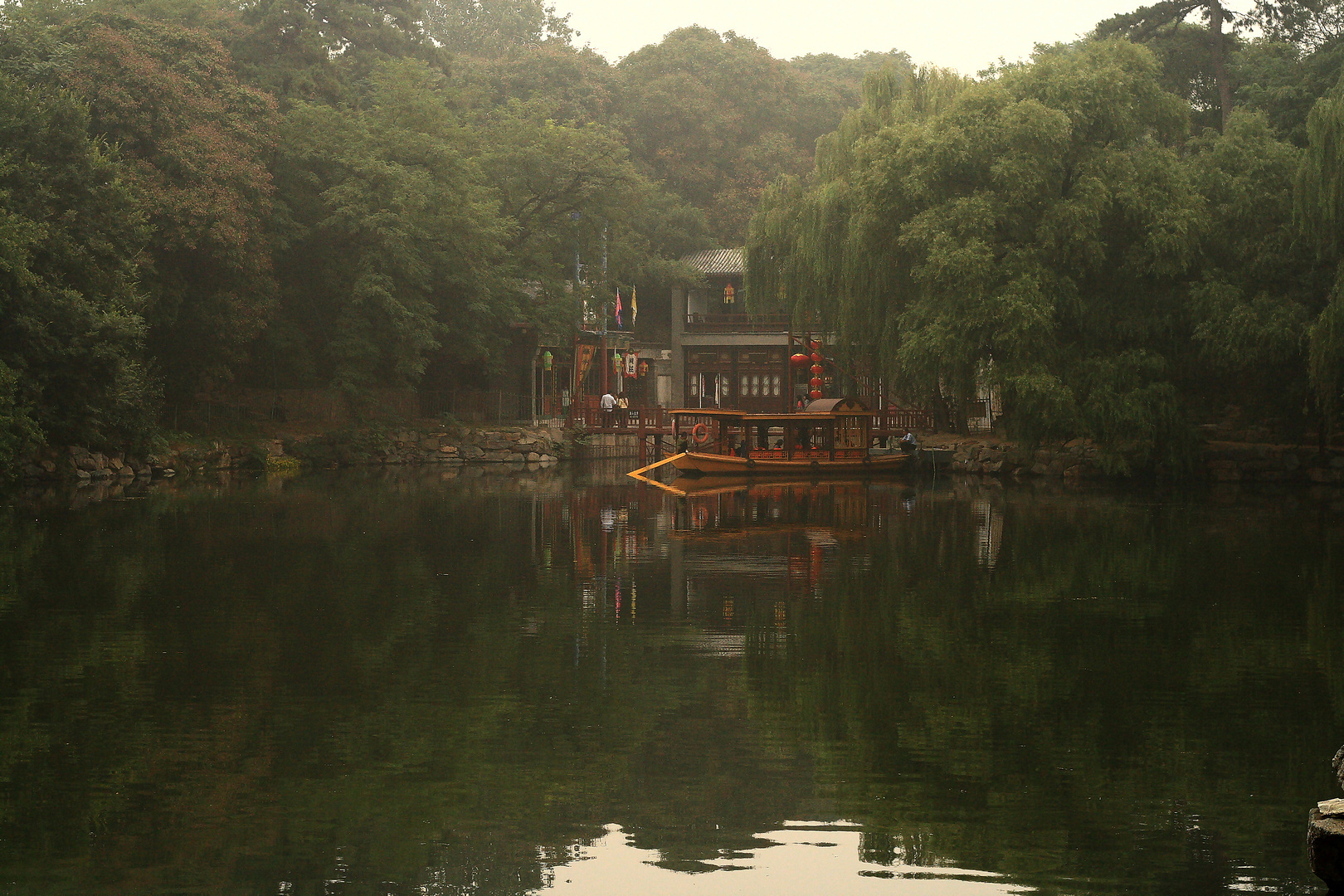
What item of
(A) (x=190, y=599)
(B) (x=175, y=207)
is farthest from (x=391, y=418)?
(A) (x=190, y=599)

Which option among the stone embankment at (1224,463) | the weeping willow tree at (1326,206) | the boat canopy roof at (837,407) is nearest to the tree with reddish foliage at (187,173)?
the boat canopy roof at (837,407)

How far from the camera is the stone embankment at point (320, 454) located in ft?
90.9

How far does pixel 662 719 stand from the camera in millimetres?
7539

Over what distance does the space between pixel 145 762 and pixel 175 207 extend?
24.6 meters

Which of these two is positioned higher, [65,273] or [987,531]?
[65,273]

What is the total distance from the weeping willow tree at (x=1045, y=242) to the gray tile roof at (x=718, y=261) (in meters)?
20.0

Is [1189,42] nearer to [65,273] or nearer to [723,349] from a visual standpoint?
[723,349]

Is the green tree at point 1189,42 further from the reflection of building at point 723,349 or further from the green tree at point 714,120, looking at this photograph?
the green tree at point 714,120

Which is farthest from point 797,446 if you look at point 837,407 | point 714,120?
point 714,120

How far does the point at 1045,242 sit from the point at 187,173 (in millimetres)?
18156

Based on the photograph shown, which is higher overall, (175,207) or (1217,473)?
(175,207)

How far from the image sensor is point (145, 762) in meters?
6.52

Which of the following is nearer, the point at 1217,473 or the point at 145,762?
the point at 145,762

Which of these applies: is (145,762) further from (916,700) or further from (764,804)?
(916,700)
